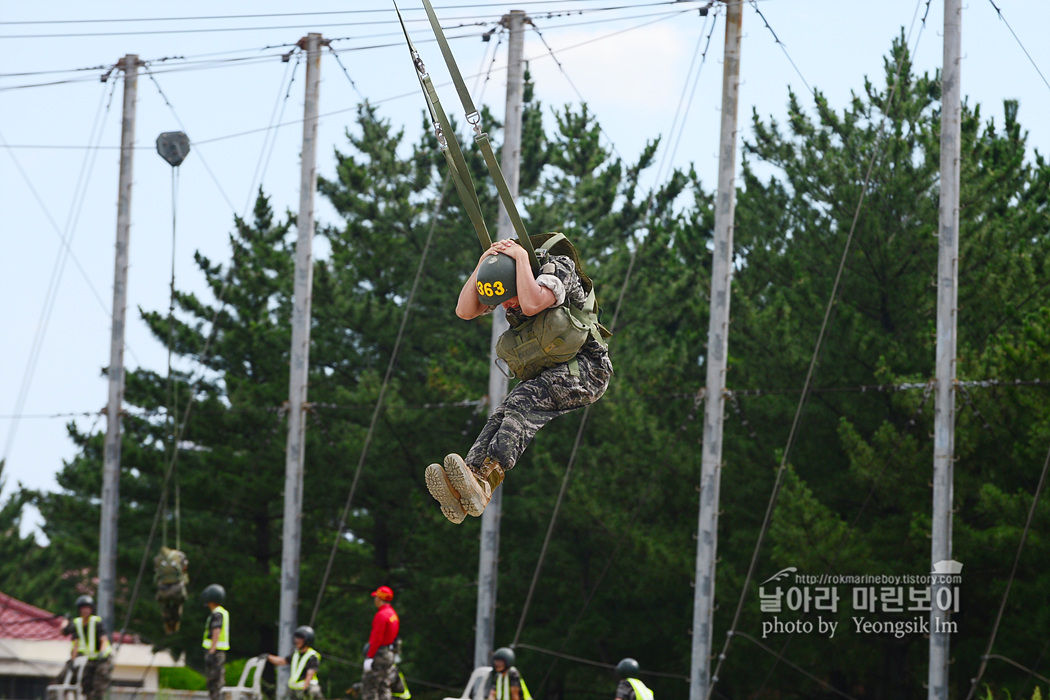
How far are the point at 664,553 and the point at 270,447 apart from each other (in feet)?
35.4

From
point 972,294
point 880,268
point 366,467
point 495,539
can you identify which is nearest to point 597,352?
point 495,539

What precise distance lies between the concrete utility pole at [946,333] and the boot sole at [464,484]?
39.4ft

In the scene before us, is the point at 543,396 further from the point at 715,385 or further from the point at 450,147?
the point at 715,385

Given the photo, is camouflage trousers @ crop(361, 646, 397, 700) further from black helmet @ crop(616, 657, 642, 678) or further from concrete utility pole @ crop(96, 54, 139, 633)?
concrete utility pole @ crop(96, 54, 139, 633)

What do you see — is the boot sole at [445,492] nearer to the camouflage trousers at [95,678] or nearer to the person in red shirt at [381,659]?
the person in red shirt at [381,659]

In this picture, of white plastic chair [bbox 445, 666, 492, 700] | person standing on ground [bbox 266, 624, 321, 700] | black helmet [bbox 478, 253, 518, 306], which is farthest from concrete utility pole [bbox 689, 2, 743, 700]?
black helmet [bbox 478, 253, 518, 306]

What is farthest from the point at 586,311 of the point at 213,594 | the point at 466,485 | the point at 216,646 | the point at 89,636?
the point at 89,636

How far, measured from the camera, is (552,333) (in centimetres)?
806

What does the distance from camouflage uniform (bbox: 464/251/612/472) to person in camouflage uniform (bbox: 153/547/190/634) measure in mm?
10095

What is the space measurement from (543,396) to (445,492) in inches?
33.2

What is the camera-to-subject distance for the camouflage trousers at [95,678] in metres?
17.1

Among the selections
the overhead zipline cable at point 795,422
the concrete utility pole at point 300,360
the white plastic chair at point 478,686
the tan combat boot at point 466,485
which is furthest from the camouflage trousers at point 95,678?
the tan combat boot at point 466,485

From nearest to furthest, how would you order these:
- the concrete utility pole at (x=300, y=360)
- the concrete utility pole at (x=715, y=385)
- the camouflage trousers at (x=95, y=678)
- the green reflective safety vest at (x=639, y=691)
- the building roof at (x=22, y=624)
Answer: the green reflective safety vest at (x=639, y=691)
the camouflage trousers at (x=95, y=678)
the concrete utility pole at (x=715, y=385)
the concrete utility pole at (x=300, y=360)
the building roof at (x=22, y=624)

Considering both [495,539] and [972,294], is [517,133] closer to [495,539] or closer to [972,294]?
[495,539]
